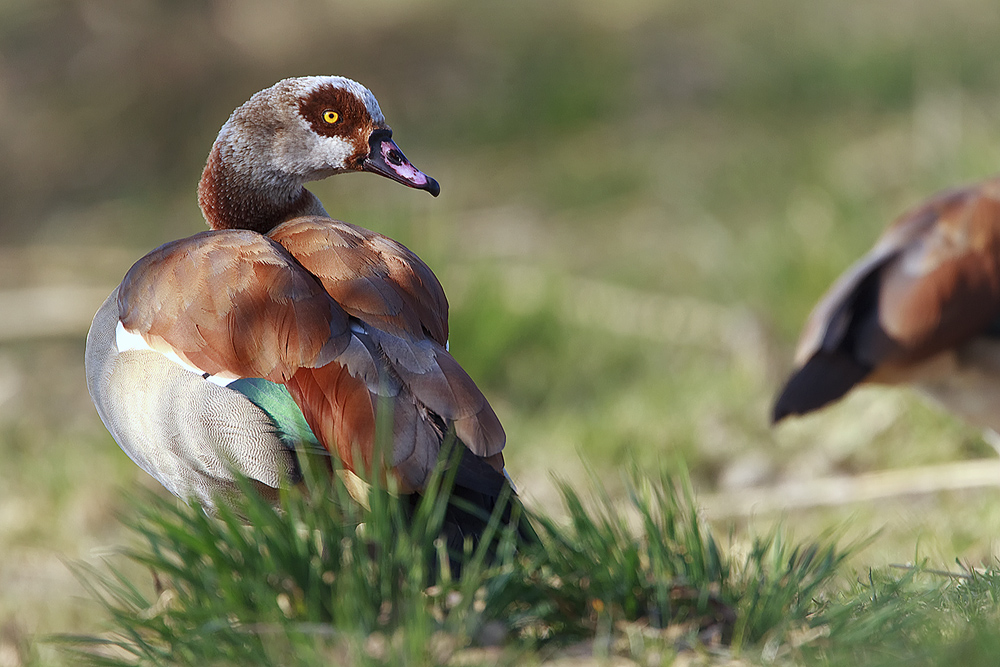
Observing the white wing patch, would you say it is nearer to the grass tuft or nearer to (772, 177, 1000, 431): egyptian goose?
the grass tuft

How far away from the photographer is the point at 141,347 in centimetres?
230

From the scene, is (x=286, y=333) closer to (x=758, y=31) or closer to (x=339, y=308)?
(x=339, y=308)

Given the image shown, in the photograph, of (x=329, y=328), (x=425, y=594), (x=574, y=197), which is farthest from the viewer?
(x=574, y=197)

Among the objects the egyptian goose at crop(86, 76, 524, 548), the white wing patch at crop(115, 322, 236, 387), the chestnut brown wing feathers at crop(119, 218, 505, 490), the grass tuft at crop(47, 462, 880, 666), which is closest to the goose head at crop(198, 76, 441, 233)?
the egyptian goose at crop(86, 76, 524, 548)

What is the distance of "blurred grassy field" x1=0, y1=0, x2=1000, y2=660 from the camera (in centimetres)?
419

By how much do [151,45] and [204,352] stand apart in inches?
262

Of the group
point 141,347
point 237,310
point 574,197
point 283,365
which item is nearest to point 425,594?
point 283,365

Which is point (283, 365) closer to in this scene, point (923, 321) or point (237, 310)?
point (237, 310)

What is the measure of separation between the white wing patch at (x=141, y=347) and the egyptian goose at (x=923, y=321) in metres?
1.88

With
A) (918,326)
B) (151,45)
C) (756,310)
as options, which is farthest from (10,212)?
(918,326)

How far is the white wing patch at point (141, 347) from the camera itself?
216cm

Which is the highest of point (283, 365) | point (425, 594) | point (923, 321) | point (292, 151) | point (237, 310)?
point (292, 151)

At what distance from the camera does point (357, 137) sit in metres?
2.59

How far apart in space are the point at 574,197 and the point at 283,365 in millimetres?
5819
